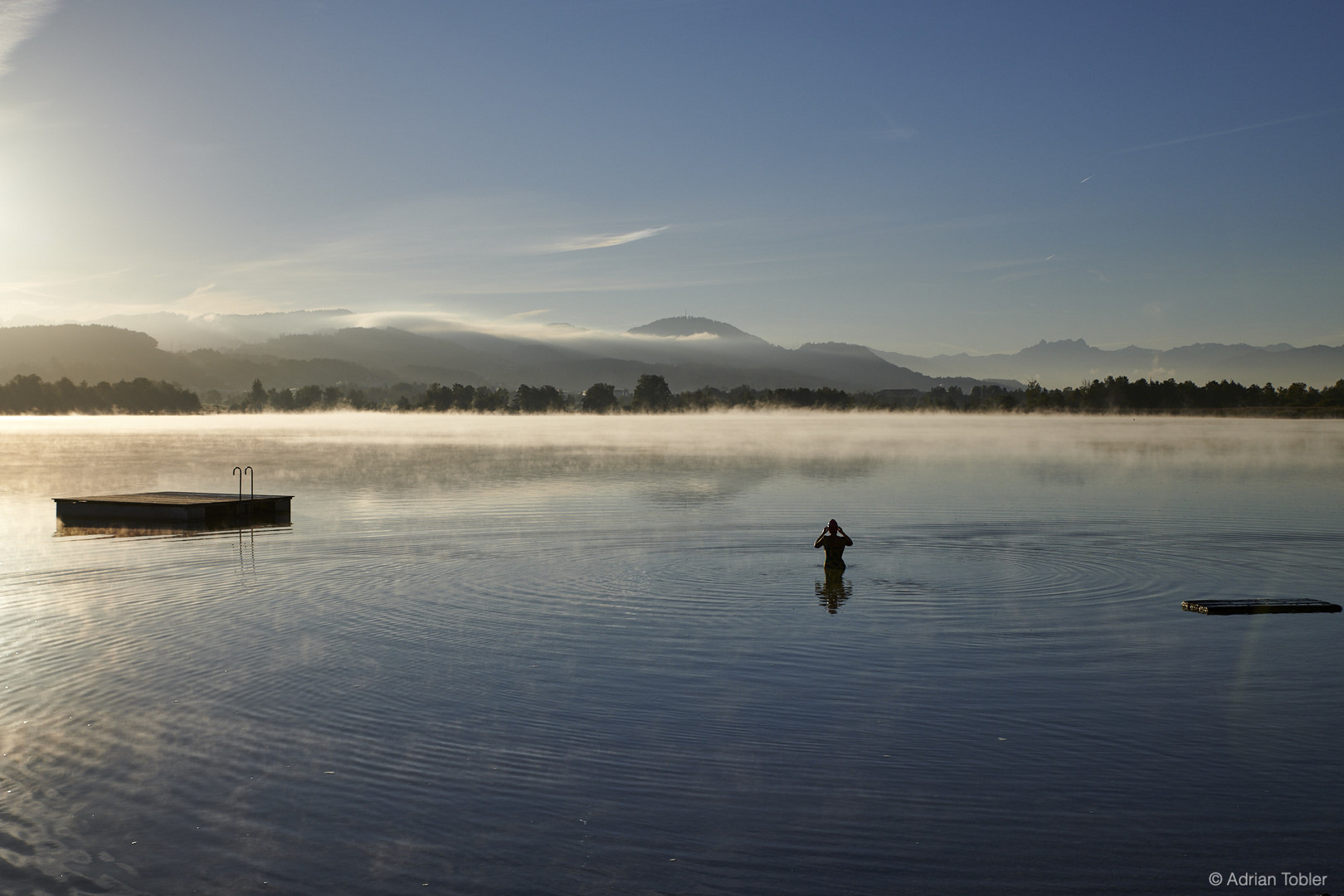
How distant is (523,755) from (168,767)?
4.90 m

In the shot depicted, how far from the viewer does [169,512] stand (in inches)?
1934

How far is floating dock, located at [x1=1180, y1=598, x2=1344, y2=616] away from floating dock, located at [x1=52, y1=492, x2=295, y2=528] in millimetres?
40125

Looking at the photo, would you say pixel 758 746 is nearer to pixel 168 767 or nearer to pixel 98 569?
pixel 168 767

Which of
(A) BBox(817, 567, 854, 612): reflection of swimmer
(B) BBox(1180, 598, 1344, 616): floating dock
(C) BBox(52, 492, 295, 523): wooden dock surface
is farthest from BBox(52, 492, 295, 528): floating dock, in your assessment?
(B) BBox(1180, 598, 1344, 616): floating dock

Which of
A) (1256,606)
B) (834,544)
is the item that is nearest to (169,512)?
(834,544)

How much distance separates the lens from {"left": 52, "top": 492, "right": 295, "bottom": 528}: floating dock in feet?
160

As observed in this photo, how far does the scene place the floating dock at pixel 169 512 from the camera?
4881 cm

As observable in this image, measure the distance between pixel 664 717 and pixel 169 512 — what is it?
133 ft

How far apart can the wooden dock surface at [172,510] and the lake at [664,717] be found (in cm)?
852

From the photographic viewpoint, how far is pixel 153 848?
38.1ft

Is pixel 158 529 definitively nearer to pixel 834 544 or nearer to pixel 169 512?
pixel 169 512

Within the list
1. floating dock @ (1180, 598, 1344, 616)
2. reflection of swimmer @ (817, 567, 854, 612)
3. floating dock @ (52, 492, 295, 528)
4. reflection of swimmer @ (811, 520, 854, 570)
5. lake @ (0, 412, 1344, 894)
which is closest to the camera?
lake @ (0, 412, 1344, 894)

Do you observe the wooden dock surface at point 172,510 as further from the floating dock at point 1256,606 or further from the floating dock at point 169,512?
the floating dock at point 1256,606

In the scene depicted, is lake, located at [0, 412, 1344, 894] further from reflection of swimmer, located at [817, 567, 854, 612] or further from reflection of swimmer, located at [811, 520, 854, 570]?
reflection of swimmer, located at [811, 520, 854, 570]
